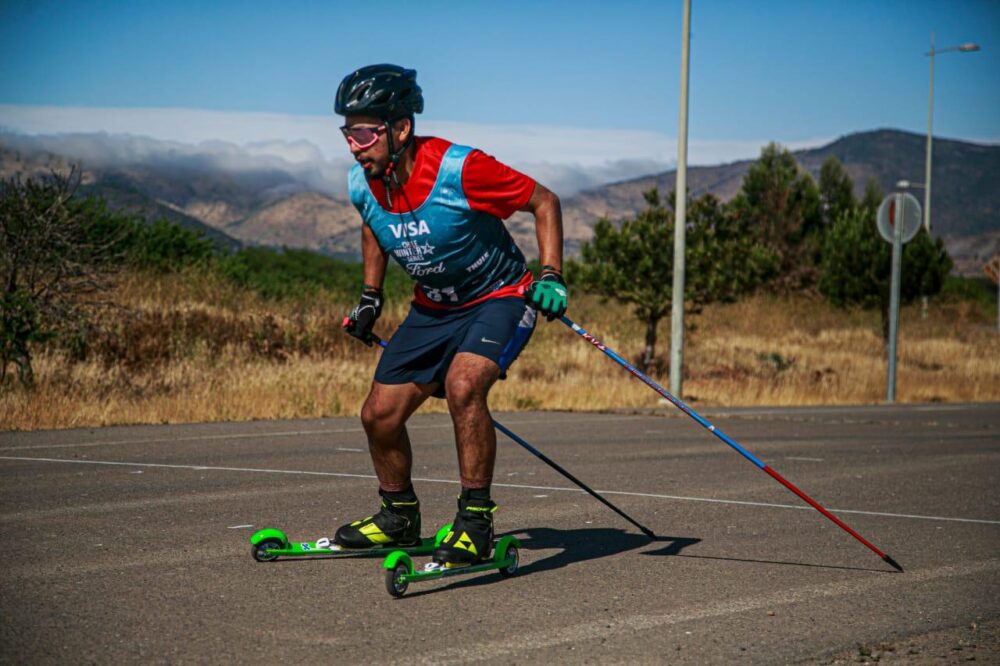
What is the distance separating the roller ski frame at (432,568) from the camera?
205 inches

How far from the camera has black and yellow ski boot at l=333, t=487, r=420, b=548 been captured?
600 cm

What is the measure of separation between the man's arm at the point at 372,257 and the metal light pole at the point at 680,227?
12174 mm

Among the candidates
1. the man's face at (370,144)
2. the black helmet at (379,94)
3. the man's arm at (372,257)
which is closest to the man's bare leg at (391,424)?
the man's arm at (372,257)

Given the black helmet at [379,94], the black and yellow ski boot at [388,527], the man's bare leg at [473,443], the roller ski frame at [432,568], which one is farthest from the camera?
the black and yellow ski boot at [388,527]

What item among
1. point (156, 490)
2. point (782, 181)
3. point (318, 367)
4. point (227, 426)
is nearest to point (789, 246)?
point (782, 181)

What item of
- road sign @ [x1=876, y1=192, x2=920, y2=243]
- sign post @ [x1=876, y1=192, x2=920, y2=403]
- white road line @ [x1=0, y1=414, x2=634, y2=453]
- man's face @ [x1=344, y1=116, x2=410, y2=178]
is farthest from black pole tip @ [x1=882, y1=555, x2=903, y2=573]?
road sign @ [x1=876, y1=192, x2=920, y2=243]

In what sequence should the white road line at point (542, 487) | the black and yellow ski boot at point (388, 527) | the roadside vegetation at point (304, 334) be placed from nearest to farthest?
the black and yellow ski boot at point (388, 527)
the white road line at point (542, 487)
the roadside vegetation at point (304, 334)

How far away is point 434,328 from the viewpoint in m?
6.01

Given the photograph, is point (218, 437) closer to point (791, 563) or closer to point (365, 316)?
point (365, 316)

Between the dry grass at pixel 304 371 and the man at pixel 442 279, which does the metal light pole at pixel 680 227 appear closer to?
the dry grass at pixel 304 371

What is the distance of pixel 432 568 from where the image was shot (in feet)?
17.6

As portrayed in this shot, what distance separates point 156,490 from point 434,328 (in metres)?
3.20

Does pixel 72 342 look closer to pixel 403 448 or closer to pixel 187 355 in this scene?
pixel 187 355

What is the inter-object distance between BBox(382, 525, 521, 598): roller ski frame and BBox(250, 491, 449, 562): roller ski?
24cm
